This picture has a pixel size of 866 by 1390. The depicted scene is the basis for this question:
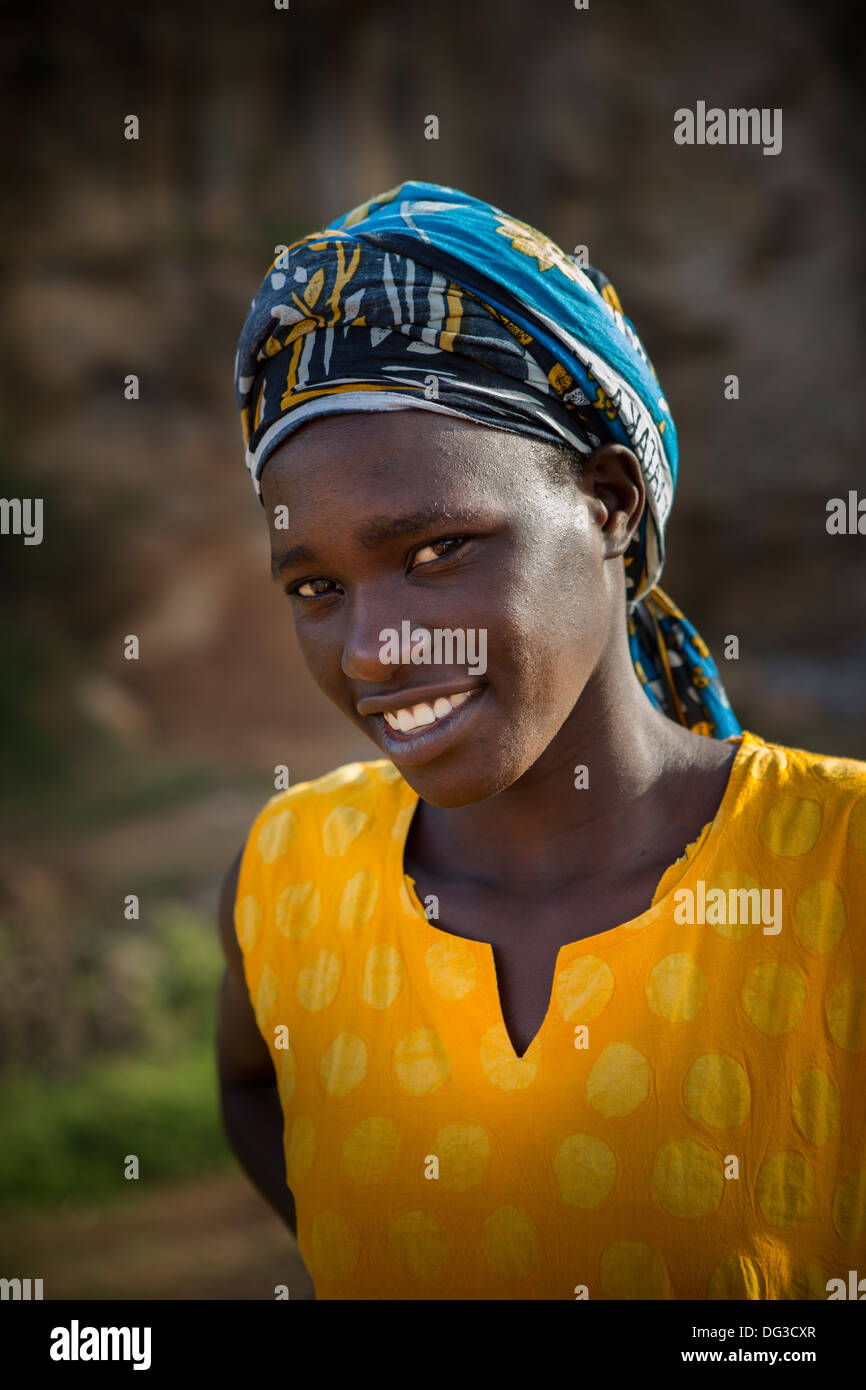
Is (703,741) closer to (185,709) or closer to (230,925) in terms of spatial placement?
(230,925)

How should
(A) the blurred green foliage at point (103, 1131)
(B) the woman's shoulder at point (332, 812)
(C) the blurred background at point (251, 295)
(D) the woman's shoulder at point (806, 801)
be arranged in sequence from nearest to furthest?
(D) the woman's shoulder at point (806, 801)
(B) the woman's shoulder at point (332, 812)
(A) the blurred green foliage at point (103, 1131)
(C) the blurred background at point (251, 295)

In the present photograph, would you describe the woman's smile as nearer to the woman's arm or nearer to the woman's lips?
the woman's lips

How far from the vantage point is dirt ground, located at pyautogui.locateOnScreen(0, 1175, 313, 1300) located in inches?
151

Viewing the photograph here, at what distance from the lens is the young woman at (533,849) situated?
1290 millimetres

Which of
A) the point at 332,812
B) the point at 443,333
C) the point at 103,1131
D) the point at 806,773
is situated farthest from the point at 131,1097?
the point at 443,333

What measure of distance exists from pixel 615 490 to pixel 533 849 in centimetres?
48

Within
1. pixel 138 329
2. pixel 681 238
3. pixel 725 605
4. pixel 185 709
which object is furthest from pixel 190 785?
pixel 681 238

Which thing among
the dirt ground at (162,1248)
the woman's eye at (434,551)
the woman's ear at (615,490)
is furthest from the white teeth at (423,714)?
the dirt ground at (162,1248)

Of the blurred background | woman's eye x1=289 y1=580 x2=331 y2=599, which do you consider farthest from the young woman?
the blurred background

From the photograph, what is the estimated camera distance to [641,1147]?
4.33 ft

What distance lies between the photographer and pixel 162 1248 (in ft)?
13.2

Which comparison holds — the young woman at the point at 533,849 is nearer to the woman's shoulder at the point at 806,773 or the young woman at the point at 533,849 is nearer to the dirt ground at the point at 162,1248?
the woman's shoulder at the point at 806,773

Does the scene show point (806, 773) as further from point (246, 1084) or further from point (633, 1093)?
point (246, 1084)

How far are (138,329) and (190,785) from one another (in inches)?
126
